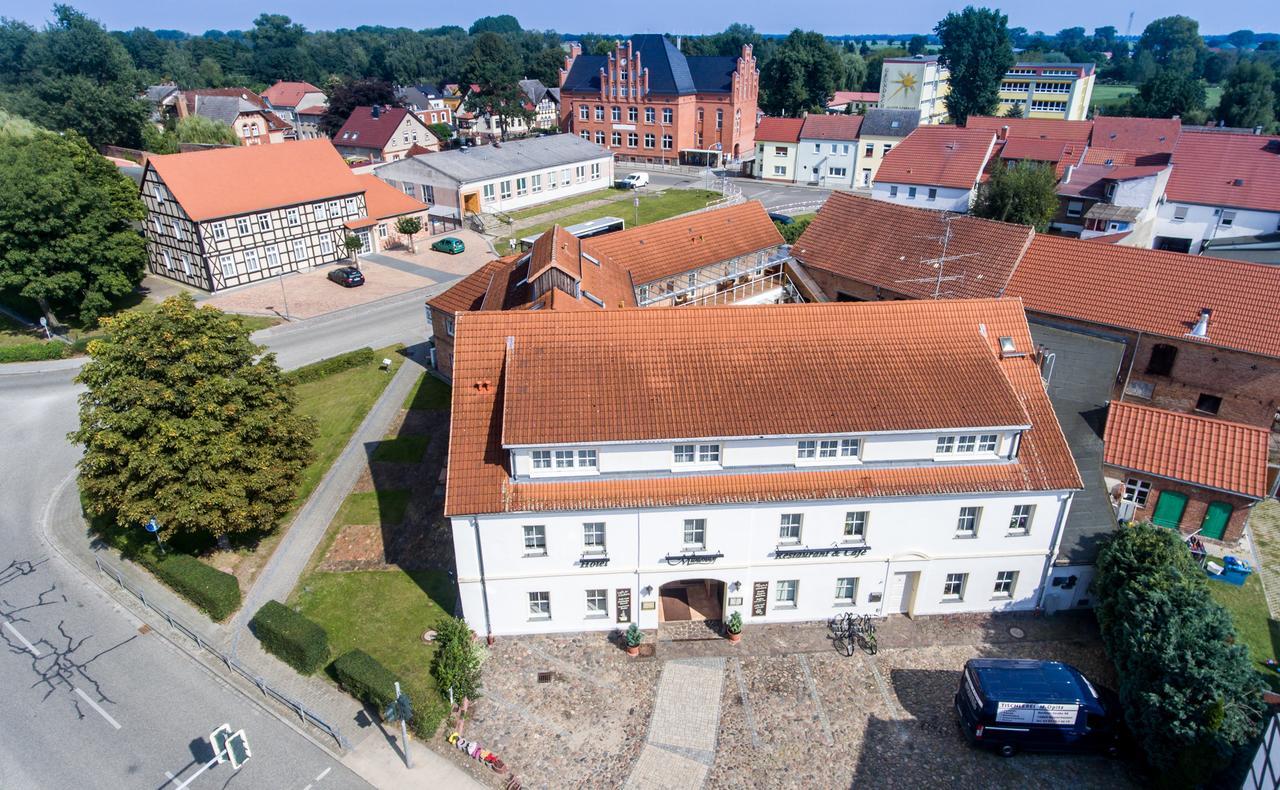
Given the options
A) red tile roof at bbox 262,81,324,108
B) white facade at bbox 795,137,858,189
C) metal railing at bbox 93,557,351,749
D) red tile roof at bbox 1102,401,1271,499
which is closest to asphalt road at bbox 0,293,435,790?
metal railing at bbox 93,557,351,749

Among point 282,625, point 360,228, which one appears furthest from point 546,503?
point 360,228

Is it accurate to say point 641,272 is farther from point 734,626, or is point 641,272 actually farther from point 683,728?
point 683,728

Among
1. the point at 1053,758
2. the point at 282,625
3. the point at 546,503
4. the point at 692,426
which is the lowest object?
the point at 1053,758

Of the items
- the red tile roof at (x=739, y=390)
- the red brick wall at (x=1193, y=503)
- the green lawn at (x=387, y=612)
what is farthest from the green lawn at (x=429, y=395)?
the red brick wall at (x=1193, y=503)

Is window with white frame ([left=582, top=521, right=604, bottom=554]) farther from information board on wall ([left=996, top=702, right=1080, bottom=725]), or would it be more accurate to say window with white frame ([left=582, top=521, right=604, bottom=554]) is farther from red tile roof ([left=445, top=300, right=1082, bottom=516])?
information board on wall ([left=996, top=702, right=1080, bottom=725])

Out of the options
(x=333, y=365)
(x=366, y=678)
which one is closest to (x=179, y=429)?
(x=366, y=678)

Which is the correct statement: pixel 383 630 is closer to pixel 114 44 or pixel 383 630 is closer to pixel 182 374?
pixel 182 374
